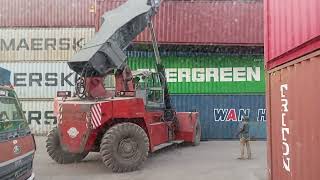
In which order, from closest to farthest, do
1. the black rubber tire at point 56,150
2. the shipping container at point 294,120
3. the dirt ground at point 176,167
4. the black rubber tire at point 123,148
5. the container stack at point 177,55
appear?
1. the shipping container at point 294,120
2. the dirt ground at point 176,167
3. the black rubber tire at point 123,148
4. the black rubber tire at point 56,150
5. the container stack at point 177,55

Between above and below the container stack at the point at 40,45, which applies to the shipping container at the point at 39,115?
below

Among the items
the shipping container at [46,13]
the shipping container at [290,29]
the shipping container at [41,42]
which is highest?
the shipping container at [46,13]

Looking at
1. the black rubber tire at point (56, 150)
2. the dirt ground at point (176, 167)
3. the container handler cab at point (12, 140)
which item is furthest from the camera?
the black rubber tire at point (56, 150)

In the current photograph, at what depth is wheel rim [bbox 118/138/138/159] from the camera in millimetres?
10648

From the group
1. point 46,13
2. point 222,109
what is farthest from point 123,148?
point 46,13

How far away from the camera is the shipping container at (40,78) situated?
1928 cm

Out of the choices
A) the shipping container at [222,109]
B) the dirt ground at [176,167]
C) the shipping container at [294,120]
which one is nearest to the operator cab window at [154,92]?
the dirt ground at [176,167]

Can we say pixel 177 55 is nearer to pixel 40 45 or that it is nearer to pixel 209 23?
pixel 209 23

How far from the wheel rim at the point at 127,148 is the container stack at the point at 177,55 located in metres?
7.52

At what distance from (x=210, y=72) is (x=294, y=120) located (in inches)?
525

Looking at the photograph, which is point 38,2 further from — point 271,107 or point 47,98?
point 271,107

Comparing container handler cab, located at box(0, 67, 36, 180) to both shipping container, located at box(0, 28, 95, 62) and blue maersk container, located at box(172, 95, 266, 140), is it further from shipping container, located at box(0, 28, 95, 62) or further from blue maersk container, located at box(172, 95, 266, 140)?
shipping container, located at box(0, 28, 95, 62)

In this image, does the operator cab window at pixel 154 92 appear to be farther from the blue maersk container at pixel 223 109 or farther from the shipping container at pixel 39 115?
the shipping container at pixel 39 115

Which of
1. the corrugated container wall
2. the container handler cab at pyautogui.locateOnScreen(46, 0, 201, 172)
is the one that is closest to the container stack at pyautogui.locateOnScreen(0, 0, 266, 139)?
the corrugated container wall
